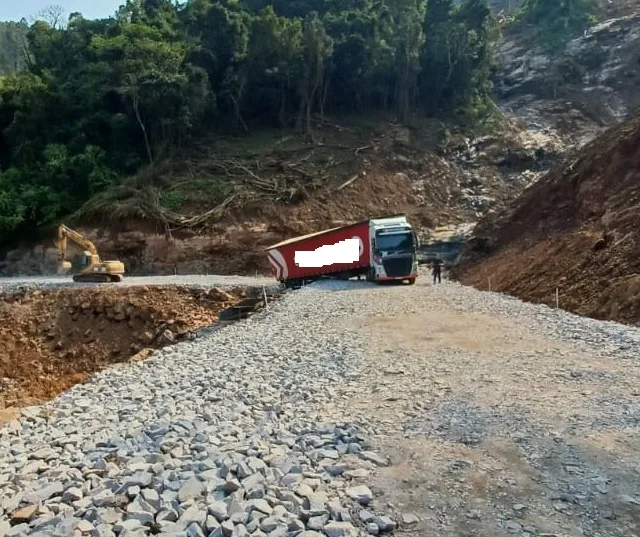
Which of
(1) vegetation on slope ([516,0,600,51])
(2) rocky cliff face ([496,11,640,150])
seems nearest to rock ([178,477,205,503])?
(2) rocky cliff face ([496,11,640,150])

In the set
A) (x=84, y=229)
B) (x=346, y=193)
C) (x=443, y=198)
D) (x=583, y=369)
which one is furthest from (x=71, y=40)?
(x=583, y=369)

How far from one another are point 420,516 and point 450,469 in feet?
2.49

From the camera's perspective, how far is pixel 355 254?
74.2 feet

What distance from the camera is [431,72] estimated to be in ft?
136

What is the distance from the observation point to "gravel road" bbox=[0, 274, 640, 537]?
409 cm

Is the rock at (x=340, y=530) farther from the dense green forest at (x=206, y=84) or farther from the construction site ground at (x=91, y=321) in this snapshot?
the dense green forest at (x=206, y=84)

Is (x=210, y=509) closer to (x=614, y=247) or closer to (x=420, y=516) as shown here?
(x=420, y=516)

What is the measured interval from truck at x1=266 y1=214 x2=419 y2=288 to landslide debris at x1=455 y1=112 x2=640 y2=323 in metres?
2.83

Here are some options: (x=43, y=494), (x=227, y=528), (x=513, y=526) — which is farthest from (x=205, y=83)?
(x=513, y=526)

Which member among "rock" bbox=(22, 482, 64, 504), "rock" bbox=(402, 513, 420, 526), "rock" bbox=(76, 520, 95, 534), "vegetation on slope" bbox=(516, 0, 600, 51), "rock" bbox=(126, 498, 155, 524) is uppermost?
"vegetation on slope" bbox=(516, 0, 600, 51)

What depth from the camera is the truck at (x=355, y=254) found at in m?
21.3

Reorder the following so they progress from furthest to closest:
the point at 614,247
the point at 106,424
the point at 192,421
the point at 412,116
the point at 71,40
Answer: the point at 71,40, the point at 412,116, the point at 614,247, the point at 106,424, the point at 192,421

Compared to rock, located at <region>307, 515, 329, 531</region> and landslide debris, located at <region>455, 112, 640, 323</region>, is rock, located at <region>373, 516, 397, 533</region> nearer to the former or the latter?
rock, located at <region>307, 515, 329, 531</region>

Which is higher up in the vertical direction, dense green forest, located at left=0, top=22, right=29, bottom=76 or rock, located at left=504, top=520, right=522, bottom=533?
dense green forest, located at left=0, top=22, right=29, bottom=76
